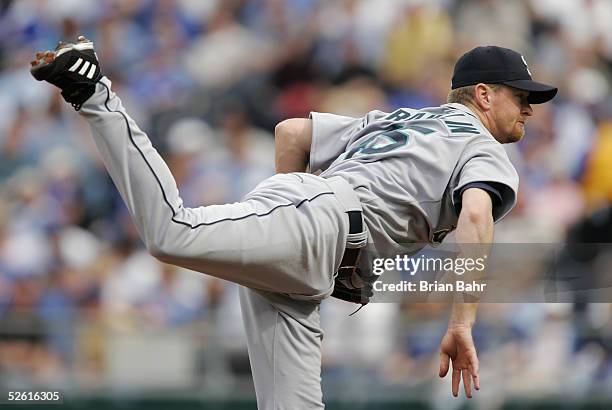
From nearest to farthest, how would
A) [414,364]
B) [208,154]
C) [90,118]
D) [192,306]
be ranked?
[90,118]
[414,364]
[192,306]
[208,154]

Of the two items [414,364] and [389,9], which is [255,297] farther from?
[389,9]

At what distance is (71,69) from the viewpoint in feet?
10.0

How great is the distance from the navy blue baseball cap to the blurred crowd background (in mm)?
2828

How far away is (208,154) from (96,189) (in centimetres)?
90

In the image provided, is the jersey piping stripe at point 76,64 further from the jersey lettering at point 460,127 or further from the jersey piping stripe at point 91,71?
the jersey lettering at point 460,127

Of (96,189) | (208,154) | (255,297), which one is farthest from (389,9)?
(255,297)

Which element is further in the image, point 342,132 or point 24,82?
point 24,82

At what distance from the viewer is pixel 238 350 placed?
6.63 metres

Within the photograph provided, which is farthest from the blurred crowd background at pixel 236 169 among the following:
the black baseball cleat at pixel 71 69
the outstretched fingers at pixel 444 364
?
the black baseball cleat at pixel 71 69

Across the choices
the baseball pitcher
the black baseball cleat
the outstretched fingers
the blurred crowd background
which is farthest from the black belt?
the blurred crowd background

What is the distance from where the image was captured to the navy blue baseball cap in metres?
3.91

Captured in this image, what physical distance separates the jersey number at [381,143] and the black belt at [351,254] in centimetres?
32

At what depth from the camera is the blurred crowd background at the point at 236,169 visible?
21.4 feet

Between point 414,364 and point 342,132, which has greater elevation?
point 342,132
